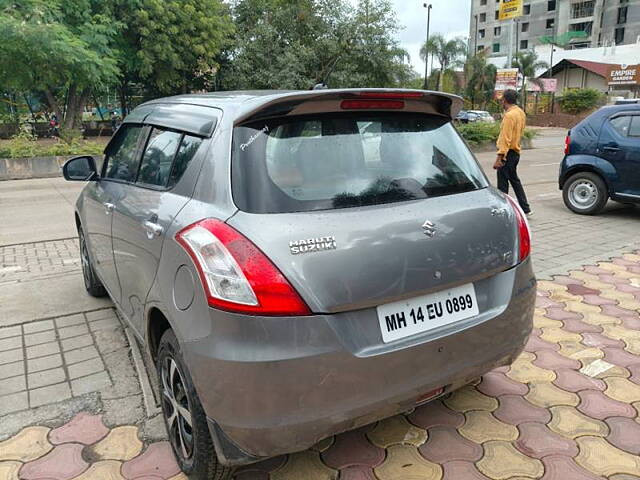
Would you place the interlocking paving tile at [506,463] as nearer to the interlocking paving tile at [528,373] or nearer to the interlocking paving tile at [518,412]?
the interlocking paving tile at [518,412]

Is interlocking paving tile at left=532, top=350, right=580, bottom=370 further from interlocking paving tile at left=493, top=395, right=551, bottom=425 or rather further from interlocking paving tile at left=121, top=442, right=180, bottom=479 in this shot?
interlocking paving tile at left=121, top=442, right=180, bottom=479

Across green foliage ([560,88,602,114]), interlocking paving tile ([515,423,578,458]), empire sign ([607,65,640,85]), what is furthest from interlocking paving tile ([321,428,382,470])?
empire sign ([607,65,640,85])

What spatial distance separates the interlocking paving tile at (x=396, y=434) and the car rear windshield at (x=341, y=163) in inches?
47.3

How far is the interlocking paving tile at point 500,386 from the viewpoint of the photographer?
3037 millimetres

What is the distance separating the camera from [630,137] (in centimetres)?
750

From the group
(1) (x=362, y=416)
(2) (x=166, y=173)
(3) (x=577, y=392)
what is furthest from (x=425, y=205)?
(3) (x=577, y=392)

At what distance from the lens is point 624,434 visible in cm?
264

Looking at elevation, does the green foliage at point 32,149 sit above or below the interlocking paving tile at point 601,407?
above

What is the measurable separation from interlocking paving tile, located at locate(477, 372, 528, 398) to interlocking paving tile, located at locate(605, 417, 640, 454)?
47cm

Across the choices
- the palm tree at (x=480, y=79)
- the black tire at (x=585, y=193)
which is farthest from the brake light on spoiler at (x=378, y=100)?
the palm tree at (x=480, y=79)

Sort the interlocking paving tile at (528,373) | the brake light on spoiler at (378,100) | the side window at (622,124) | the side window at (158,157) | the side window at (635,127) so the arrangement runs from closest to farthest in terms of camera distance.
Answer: the brake light on spoiler at (378,100)
the side window at (158,157)
the interlocking paving tile at (528,373)
the side window at (635,127)
the side window at (622,124)

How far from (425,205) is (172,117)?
144cm

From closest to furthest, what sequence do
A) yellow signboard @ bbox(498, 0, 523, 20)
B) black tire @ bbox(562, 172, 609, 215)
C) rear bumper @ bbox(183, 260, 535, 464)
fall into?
rear bumper @ bbox(183, 260, 535, 464) < black tire @ bbox(562, 172, 609, 215) < yellow signboard @ bbox(498, 0, 523, 20)

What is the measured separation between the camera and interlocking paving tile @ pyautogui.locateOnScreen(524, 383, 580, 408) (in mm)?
2930
